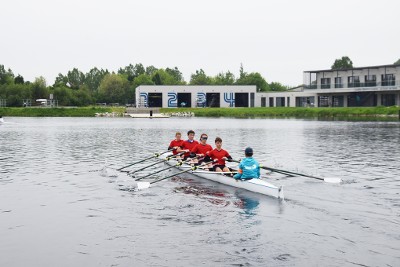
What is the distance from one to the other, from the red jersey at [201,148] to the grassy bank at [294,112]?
8472 centimetres

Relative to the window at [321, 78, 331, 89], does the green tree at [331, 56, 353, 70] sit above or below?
above

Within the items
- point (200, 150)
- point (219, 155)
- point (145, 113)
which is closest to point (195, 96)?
point (145, 113)

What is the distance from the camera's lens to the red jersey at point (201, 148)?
26000 millimetres

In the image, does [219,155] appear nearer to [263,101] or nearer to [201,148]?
[201,148]

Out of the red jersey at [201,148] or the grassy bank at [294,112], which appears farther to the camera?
the grassy bank at [294,112]

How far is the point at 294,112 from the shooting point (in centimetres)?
12019

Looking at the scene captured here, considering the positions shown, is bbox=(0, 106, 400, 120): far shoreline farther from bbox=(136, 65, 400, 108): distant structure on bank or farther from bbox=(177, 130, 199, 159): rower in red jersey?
bbox=(177, 130, 199, 159): rower in red jersey

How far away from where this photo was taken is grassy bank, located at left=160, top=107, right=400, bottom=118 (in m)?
106

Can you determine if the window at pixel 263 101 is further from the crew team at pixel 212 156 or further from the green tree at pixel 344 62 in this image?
the crew team at pixel 212 156

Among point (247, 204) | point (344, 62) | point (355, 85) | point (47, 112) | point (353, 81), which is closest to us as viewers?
point (247, 204)

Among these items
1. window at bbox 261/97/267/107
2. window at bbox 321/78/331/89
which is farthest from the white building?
window at bbox 321/78/331/89

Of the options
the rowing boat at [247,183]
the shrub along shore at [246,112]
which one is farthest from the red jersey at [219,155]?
the shrub along shore at [246,112]

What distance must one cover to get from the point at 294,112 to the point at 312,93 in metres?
9.27

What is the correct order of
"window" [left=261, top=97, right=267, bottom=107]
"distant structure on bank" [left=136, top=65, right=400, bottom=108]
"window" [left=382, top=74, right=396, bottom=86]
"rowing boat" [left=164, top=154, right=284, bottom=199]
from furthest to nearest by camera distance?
"window" [left=261, top=97, right=267, bottom=107]
"distant structure on bank" [left=136, top=65, right=400, bottom=108]
"window" [left=382, top=74, right=396, bottom=86]
"rowing boat" [left=164, top=154, right=284, bottom=199]
